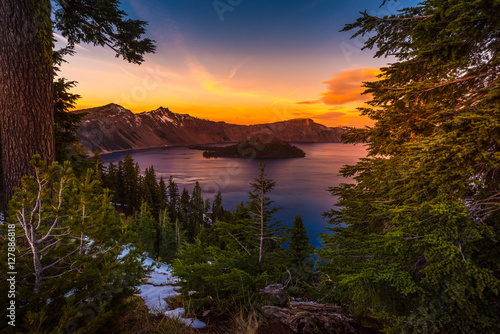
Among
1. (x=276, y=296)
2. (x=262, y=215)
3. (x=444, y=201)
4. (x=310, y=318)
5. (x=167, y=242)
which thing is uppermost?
(x=444, y=201)

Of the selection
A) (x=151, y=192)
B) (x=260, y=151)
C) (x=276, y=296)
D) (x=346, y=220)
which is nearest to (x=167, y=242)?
(x=151, y=192)

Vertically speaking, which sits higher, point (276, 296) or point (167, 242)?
point (276, 296)

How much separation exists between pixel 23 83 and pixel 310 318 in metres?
6.26

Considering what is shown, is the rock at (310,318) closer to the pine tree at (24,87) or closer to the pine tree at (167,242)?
the pine tree at (24,87)

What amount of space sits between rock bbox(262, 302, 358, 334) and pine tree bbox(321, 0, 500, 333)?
40 centimetres

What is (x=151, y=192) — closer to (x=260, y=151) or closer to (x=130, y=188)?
(x=130, y=188)

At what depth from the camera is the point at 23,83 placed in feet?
12.2

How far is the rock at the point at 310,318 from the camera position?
306cm

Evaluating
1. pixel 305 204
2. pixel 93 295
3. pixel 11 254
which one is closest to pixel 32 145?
pixel 11 254

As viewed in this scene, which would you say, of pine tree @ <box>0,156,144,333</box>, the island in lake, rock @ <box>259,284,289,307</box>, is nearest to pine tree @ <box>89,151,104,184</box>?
pine tree @ <box>0,156,144,333</box>

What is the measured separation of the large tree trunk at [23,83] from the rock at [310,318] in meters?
5.08

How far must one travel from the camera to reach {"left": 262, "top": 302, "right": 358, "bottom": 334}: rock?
3.06 metres

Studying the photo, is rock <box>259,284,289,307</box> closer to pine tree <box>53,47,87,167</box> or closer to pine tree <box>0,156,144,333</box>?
pine tree <box>0,156,144,333</box>

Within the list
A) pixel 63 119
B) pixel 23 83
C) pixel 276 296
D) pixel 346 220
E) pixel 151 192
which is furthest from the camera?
pixel 151 192
